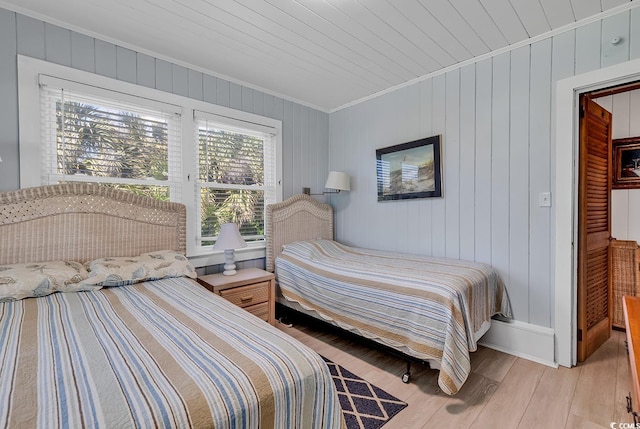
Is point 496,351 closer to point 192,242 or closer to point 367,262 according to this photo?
point 367,262

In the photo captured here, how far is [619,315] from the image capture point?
9.30ft

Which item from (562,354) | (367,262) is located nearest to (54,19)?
(367,262)

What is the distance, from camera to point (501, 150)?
8.21 ft

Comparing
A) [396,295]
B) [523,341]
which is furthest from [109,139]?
[523,341]

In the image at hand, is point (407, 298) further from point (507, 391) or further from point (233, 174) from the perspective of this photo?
point (233, 174)

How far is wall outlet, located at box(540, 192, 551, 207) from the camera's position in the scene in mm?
2256

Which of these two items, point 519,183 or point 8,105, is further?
point 519,183

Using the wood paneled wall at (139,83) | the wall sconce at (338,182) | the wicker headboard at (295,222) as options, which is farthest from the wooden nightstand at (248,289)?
the wall sconce at (338,182)

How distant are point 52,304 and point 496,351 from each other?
309 centimetres

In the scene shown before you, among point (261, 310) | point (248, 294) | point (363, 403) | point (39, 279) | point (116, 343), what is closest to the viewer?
point (116, 343)

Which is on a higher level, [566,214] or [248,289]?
[566,214]

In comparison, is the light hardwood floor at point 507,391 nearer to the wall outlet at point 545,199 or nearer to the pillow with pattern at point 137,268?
the wall outlet at point 545,199

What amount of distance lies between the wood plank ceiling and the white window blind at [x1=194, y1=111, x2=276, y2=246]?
21.4 inches

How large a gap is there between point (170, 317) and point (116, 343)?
28cm
